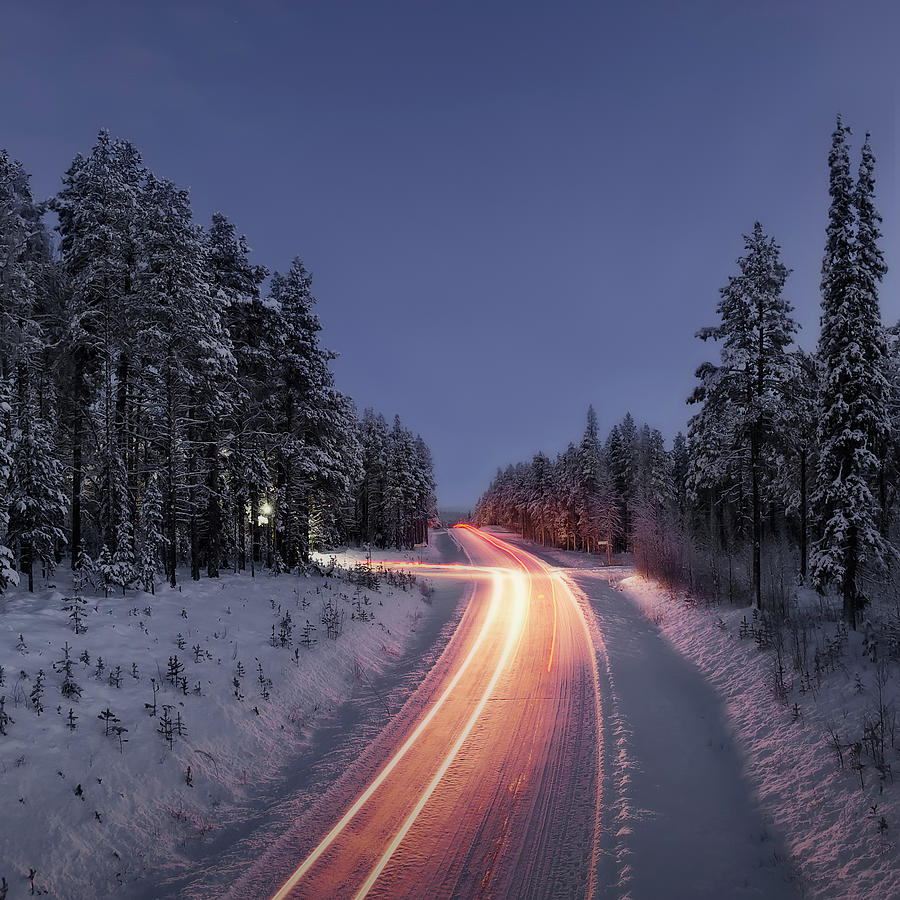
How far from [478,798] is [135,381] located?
61.2 ft

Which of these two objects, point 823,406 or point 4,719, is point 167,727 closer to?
point 4,719

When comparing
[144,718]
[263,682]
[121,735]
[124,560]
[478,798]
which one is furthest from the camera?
[124,560]

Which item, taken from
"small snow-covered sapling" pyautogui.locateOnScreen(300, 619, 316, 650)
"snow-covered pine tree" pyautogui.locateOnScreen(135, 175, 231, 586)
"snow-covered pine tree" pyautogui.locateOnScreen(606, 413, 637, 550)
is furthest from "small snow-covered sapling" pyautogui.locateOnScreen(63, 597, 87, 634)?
"snow-covered pine tree" pyautogui.locateOnScreen(606, 413, 637, 550)

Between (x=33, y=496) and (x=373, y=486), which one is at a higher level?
(x=373, y=486)

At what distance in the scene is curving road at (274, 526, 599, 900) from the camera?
6919mm

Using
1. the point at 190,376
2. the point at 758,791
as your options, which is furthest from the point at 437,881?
the point at 190,376

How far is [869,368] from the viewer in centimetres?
1603

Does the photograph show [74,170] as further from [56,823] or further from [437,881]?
[437,881]

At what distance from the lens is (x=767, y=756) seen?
9750 mm

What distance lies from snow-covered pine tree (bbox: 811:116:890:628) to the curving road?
8963 mm

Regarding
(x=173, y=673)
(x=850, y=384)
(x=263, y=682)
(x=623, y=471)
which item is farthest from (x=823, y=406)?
(x=623, y=471)

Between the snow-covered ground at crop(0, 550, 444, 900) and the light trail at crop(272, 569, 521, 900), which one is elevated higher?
the snow-covered ground at crop(0, 550, 444, 900)

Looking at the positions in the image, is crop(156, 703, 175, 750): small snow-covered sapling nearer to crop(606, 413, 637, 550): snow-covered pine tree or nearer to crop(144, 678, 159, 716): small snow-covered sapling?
crop(144, 678, 159, 716): small snow-covered sapling

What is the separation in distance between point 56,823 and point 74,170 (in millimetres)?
22127
